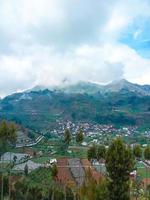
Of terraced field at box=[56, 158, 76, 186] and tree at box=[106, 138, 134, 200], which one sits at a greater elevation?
tree at box=[106, 138, 134, 200]

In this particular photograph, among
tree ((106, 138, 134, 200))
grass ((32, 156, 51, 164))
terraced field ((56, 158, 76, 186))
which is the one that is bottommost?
terraced field ((56, 158, 76, 186))

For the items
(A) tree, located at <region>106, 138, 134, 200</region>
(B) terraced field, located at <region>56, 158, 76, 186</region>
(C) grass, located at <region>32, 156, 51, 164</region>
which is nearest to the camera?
(A) tree, located at <region>106, 138, 134, 200</region>

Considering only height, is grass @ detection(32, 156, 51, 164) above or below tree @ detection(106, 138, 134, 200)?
below

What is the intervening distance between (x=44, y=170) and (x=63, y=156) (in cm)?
5180

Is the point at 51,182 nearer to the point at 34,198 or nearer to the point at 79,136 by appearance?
the point at 79,136

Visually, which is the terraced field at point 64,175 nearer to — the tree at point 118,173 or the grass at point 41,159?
the grass at point 41,159

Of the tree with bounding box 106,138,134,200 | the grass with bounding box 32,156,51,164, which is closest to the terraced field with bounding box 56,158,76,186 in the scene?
the grass with bounding box 32,156,51,164

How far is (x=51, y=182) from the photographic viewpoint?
85.8 m

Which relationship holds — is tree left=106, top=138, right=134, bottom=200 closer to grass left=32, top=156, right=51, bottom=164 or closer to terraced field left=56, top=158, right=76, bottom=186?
terraced field left=56, top=158, right=76, bottom=186

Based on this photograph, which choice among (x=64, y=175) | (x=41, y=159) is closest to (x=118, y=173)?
(x=64, y=175)

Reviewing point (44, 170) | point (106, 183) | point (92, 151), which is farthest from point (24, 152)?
point (106, 183)

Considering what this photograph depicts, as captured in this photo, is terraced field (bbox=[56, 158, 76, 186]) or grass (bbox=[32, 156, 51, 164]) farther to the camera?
grass (bbox=[32, 156, 51, 164])

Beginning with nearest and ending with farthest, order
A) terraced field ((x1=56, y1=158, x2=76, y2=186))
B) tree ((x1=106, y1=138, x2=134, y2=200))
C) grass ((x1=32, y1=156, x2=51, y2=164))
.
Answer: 1. tree ((x1=106, y1=138, x2=134, y2=200))
2. terraced field ((x1=56, y1=158, x2=76, y2=186))
3. grass ((x1=32, y1=156, x2=51, y2=164))

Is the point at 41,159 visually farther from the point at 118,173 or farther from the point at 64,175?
the point at 118,173
